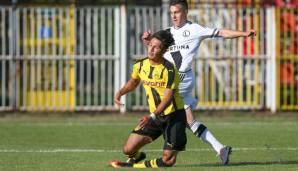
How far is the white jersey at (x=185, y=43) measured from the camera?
12.9 m

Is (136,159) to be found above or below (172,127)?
below

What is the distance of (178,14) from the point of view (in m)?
12.7

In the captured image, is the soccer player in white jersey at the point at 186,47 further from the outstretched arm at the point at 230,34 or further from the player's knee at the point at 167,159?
the player's knee at the point at 167,159

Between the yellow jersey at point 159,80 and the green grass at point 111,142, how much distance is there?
788 mm

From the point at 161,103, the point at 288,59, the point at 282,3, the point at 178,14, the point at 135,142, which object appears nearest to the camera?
the point at 161,103

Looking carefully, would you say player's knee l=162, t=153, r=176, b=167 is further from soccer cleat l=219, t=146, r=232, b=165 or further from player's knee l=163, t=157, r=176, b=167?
soccer cleat l=219, t=146, r=232, b=165

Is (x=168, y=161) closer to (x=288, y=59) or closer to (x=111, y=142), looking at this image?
(x=111, y=142)

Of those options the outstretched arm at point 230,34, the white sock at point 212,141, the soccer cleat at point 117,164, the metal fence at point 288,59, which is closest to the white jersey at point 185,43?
Result: the outstretched arm at point 230,34

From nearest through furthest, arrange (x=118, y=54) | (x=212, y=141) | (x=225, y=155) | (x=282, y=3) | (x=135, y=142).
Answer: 1. (x=135, y=142)
2. (x=225, y=155)
3. (x=212, y=141)
4. (x=118, y=54)
5. (x=282, y=3)

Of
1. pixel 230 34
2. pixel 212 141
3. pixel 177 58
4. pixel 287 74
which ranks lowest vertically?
pixel 212 141

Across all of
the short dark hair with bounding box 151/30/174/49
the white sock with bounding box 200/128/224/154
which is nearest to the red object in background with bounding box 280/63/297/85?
the white sock with bounding box 200/128/224/154

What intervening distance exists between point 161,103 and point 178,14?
1684mm

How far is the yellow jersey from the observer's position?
1166 centimetres

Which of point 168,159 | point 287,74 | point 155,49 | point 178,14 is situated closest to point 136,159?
point 168,159
